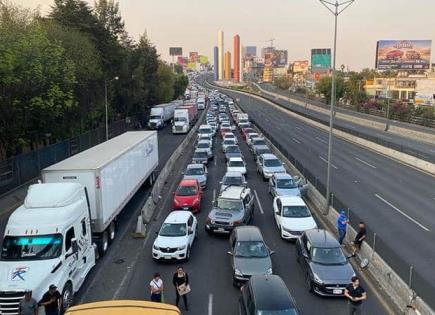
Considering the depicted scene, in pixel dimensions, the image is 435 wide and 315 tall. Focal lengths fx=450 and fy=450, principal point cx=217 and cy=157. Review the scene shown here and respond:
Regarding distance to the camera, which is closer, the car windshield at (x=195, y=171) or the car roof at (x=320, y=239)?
the car roof at (x=320, y=239)

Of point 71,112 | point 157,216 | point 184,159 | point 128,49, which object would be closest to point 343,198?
point 157,216

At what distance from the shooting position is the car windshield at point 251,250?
51.4 ft

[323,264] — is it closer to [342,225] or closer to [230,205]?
[342,225]

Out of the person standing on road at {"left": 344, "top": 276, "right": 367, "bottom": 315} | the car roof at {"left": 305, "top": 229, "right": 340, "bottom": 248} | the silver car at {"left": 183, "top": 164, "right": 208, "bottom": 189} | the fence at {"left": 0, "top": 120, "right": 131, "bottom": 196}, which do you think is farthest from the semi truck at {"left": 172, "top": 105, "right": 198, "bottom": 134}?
the person standing on road at {"left": 344, "top": 276, "right": 367, "bottom": 315}

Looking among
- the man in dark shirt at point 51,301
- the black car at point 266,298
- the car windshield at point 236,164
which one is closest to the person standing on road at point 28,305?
the man in dark shirt at point 51,301

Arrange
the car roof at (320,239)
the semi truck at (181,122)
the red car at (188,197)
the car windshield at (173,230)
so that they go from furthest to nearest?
the semi truck at (181,122) < the red car at (188,197) < the car windshield at (173,230) < the car roof at (320,239)

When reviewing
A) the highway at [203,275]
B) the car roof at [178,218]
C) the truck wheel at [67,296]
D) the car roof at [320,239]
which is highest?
the car roof at [320,239]

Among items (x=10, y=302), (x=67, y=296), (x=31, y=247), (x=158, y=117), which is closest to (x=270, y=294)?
(x=67, y=296)

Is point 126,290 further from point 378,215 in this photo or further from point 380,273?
point 378,215

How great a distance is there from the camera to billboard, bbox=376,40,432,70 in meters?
104

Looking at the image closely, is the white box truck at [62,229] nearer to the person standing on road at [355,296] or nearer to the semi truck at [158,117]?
the person standing on road at [355,296]

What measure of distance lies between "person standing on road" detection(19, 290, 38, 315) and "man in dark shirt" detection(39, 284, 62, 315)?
346mm

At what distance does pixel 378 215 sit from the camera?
22969 millimetres

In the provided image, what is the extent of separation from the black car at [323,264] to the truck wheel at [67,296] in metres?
7.52
